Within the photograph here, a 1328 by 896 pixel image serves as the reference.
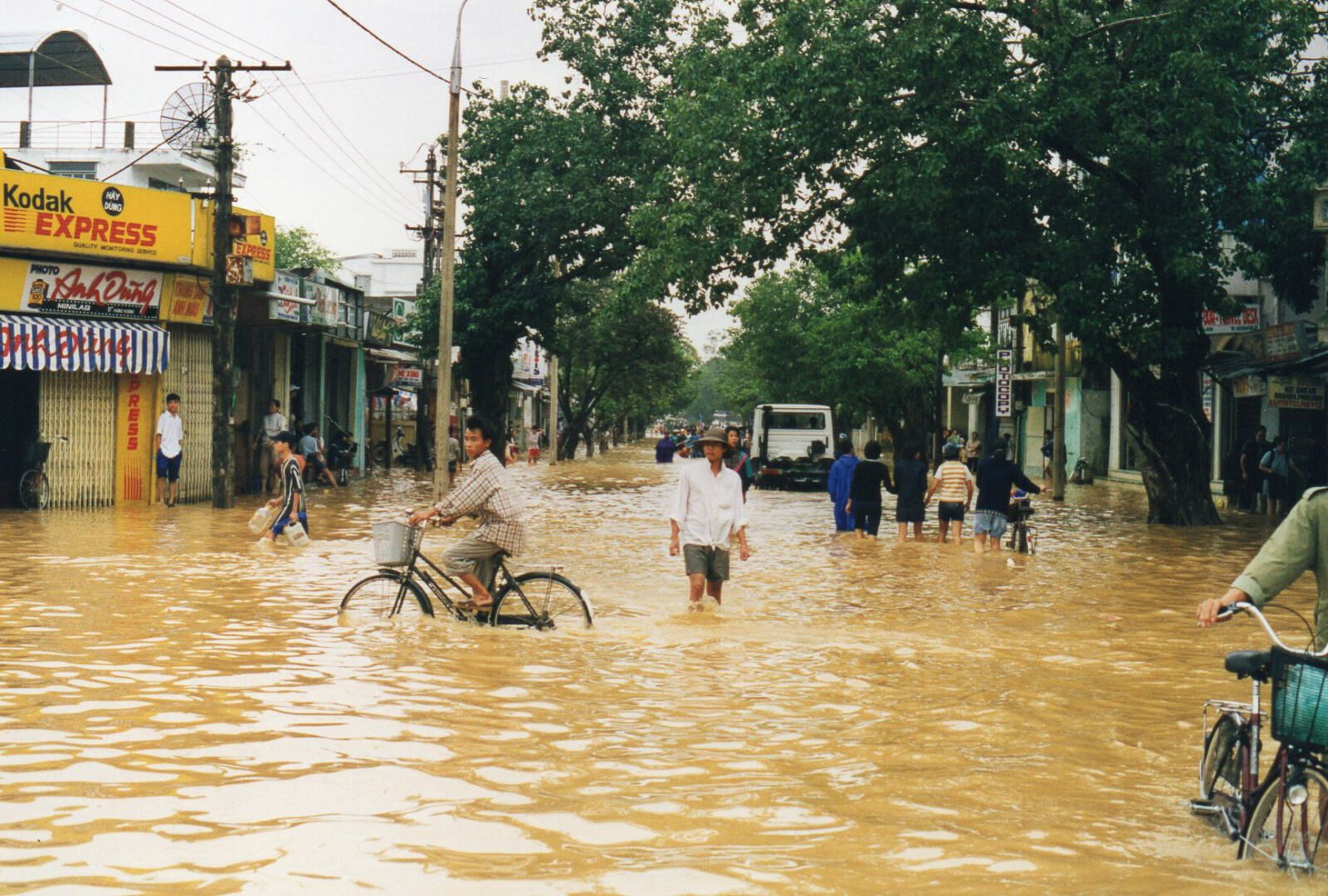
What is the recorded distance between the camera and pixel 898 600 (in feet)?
46.3

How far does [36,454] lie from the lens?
2314 centimetres

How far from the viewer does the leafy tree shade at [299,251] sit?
85500mm

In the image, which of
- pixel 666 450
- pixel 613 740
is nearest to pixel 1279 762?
pixel 613 740

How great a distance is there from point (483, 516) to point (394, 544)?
740mm

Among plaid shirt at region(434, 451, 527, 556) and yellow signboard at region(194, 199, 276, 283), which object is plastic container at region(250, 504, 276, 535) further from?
plaid shirt at region(434, 451, 527, 556)

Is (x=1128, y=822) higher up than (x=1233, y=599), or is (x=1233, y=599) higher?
(x=1233, y=599)

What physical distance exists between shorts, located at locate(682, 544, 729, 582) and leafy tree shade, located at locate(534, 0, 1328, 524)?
11.8m

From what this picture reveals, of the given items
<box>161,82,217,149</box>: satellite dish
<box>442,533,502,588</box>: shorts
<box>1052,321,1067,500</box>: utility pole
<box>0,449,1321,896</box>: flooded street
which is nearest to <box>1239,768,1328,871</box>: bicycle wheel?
<box>0,449,1321,896</box>: flooded street

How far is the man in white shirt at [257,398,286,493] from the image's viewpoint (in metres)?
28.8

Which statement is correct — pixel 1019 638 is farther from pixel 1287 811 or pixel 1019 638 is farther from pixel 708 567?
pixel 1287 811

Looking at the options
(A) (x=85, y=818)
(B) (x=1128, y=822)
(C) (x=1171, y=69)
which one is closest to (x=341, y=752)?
(A) (x=85, y=818)

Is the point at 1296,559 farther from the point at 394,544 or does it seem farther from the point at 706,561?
the point at 706,561

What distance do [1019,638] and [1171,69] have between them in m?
14.1

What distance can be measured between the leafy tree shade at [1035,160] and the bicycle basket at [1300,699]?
17659 millimetres
